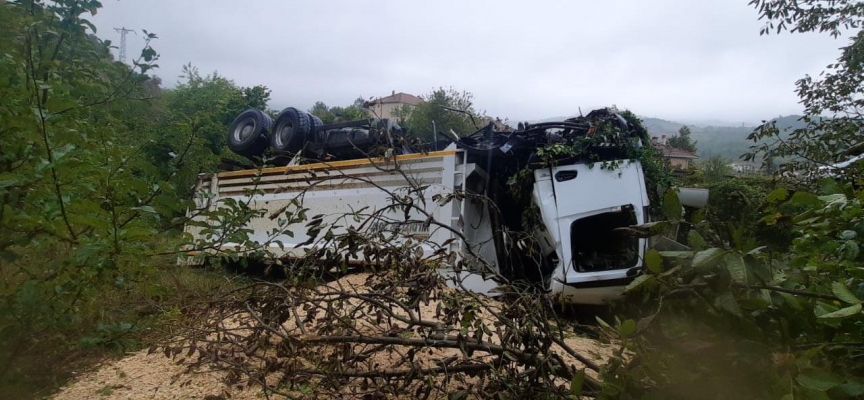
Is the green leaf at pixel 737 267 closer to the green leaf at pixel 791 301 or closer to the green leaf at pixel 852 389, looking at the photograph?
the green leaf at pixel 791 301

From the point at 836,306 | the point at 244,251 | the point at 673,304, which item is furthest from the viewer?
the point at 244,251

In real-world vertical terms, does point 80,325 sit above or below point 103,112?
below

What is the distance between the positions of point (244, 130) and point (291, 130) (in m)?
1.14

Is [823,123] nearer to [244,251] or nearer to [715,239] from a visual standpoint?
[715,239]

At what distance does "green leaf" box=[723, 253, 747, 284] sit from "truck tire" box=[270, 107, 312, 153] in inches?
238

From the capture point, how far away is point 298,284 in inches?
89.3

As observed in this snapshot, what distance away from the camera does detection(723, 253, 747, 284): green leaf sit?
142cm

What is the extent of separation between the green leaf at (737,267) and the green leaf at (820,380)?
0.88ft

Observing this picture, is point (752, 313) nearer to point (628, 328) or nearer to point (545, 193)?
point (628, 328)

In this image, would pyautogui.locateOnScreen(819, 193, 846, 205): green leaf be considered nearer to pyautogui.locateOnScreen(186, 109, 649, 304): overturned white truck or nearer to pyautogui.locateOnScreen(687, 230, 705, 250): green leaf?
pyautogui.locateOnScreen(687, 230, 705, 250): green leaf

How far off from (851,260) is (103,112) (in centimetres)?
274

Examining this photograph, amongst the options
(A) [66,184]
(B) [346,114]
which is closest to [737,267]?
(A) [66,184]

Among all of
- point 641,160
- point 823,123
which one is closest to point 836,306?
point 641,160

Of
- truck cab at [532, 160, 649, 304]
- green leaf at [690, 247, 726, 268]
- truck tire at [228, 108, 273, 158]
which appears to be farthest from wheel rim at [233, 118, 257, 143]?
green leaf at [690, 247, 726, 268]
